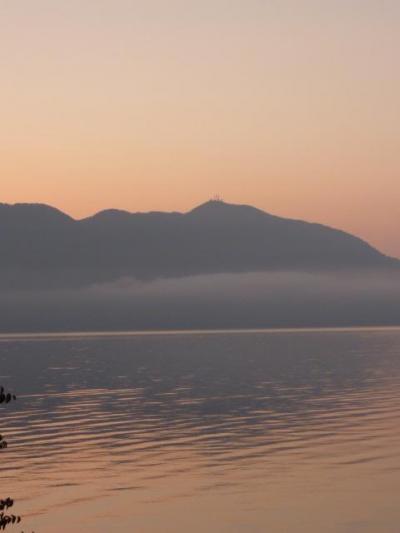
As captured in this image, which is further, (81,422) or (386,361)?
(386,361)

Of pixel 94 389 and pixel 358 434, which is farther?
pixel 94 389

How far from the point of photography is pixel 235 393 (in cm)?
12269

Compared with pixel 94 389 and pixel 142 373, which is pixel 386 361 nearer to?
pixel 142 373

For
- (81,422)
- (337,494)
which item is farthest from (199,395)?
(337,494)

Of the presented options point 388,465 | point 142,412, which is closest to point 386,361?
point 142,412

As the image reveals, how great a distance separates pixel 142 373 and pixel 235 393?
5323 centimetres

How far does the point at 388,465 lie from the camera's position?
199 ft

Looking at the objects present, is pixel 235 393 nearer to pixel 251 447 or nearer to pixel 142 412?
pixel 142 412

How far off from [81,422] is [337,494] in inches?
1614

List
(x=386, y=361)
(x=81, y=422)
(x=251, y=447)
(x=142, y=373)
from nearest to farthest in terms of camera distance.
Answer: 1. (x=251, y=447)
2. (x=81, y=422)
3. (x=142, y=373)
4. (x=386, y=361)

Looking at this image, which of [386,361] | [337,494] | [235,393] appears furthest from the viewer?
[386,361]

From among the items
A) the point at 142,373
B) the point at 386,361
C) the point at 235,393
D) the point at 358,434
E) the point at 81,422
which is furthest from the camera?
the point at 386,361

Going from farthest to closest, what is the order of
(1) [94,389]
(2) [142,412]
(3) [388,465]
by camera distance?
(1) [94,389], (2) [142,412], (3) [388,465]

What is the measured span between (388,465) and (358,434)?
15.1m
